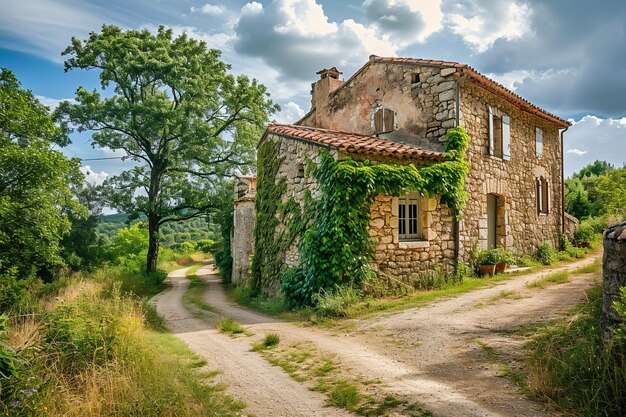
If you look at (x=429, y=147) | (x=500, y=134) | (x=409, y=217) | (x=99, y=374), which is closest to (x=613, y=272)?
(x=99, y=374)

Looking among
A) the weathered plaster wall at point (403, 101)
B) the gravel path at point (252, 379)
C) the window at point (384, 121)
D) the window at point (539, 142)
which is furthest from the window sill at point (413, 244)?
the window at point (539, 142)

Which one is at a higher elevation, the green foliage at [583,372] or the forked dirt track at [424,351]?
the green foliage at [583,372]

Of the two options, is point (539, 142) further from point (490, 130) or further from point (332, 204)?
point (332, 204)

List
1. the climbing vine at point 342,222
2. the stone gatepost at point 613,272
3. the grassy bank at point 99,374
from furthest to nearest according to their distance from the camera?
the climbing vine at point 342,222 → the stone gatepost at point 613,272 → the grassy bank at point 99,374

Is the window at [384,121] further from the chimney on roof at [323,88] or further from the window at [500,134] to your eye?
the window at [500,134]

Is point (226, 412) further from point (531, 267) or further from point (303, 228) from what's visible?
point (531, 267)

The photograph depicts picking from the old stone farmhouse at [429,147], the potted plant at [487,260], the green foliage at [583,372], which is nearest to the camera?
the green foliage at [583,372]

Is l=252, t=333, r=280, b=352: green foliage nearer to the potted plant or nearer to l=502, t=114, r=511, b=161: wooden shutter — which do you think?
the potted plant

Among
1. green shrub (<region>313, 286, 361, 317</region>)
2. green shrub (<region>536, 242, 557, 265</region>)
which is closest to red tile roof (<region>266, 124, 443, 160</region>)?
green shrub (<region>313, 286, 361, 317</region>)

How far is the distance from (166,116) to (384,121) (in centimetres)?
1112

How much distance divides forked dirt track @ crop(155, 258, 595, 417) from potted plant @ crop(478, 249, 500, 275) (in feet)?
6.67

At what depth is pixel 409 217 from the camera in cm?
1049

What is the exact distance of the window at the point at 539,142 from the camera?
15.4 metres

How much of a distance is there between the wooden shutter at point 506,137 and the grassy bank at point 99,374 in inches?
466
